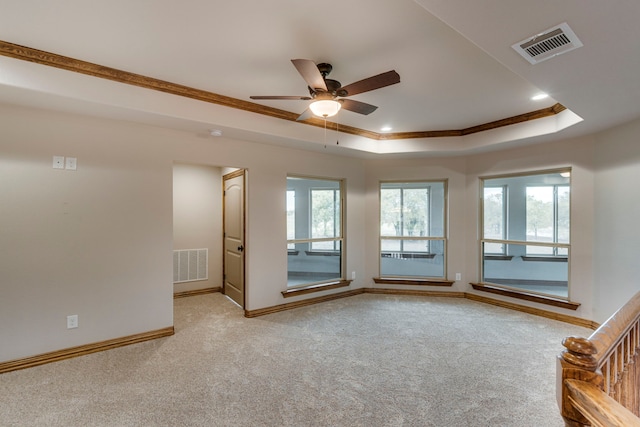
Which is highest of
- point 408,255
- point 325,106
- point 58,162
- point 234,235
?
point 325,106

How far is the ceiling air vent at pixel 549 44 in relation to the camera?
1.64 metres

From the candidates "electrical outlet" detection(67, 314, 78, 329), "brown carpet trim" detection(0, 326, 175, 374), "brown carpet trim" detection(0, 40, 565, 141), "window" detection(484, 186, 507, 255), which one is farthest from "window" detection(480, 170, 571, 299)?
"electrical outlet" detection(67, 314, 78, 329)

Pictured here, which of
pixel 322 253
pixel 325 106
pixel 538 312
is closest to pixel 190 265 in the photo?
pixel 322 253

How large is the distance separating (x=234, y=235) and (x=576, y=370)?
428 centimetres

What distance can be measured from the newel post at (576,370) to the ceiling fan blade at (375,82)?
1815 mm

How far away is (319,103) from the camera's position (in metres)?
2.60

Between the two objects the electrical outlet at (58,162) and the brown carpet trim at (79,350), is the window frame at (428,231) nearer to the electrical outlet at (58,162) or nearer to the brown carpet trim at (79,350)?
the brown carpet trim at (79,350)

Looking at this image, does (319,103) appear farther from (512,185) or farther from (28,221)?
(512,185)

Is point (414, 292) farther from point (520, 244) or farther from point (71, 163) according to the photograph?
point (71, 163)

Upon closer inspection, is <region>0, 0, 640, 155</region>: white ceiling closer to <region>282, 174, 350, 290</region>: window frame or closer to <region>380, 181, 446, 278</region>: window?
<region>282, 174, 350, 290</region>: window frame

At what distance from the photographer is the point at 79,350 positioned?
9.59ft

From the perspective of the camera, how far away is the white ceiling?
1.65 metres

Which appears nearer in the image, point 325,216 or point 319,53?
point 319,53

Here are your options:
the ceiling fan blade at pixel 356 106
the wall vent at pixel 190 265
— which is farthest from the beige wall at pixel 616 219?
the wall vent at pixel 190 265
